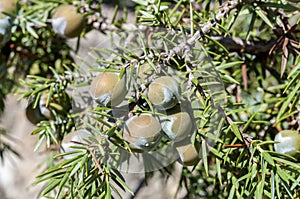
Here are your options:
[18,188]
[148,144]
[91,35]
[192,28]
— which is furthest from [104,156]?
[18,188]

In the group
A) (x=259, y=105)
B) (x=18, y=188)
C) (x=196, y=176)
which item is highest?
(x=259, y=105)

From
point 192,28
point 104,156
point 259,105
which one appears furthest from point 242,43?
point 104,156

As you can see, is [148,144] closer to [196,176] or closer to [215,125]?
[215,125]

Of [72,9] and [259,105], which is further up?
[72,9]

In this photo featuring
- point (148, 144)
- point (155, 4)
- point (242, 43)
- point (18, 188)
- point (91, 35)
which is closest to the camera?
point (148, 144)

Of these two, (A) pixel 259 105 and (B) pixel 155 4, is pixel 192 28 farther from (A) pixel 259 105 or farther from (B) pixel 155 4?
(A) pixel 259 105

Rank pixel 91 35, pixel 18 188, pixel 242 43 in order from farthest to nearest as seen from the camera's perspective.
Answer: pixel 18 188
pixel 91 35
pixel 242 43

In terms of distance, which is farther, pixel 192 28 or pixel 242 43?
pixel 242 43
